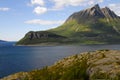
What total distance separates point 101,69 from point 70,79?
269cm

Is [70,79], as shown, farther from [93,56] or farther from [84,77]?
[93,56]

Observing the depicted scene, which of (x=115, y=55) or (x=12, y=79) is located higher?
(x=115, y=55)

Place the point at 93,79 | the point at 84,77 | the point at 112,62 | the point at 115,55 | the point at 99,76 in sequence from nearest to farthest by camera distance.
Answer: the point at 93,79 < the point at 99,76 < the point at 84,77 < the point at 112,62 < the point at 115,55

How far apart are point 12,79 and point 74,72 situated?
21.5 feet

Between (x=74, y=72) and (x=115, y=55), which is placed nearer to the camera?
(x=74, y=72)

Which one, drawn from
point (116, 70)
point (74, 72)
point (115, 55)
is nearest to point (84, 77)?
point (74, 72)

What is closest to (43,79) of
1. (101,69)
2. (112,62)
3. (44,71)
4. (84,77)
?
(44,71)

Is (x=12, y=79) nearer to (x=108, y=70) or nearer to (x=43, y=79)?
(x=43, y=79)

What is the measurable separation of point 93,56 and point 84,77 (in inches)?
263

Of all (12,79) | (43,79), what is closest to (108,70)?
(43,79)

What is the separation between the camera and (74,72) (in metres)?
19.0

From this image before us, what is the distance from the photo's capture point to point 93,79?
55.4 feet

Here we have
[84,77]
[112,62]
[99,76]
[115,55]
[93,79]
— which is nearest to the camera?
[93,79]

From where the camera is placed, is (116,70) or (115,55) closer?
(116,70)
